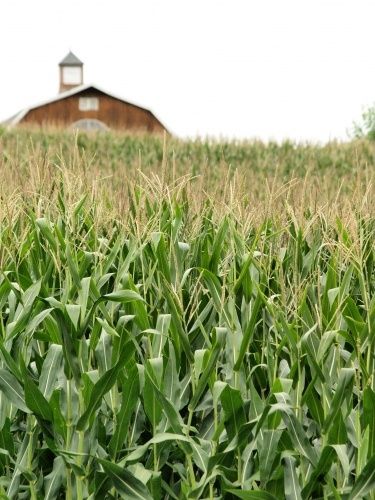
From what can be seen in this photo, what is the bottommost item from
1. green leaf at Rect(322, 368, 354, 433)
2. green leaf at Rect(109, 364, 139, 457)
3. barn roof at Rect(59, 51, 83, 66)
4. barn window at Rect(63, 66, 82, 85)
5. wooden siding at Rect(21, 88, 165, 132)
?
green leaf at Rect(109, 364, 139, 457)

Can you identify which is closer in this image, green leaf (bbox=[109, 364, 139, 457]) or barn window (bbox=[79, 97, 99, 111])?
green leaf (bbox=[109, 364, 139, 457])

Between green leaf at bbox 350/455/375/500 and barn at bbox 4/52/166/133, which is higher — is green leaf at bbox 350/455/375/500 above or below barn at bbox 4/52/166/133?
below

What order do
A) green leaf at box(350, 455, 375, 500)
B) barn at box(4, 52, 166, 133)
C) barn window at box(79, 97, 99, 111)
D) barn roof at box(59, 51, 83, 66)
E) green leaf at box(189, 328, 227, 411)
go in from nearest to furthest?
green leaf at box(350, 455, 375, 500)
green leaf at box(189, 328, 227, 411)
barn at box(4, 52, 166, 133)
barn window at box(79, 97, 99, 111)
barn roof at box(59, 51, 83, 66)

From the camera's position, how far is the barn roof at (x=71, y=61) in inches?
2379

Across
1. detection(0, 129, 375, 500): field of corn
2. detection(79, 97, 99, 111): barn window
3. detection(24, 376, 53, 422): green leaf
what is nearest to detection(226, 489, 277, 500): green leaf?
detection(0, 129, 375, 500): field of corn

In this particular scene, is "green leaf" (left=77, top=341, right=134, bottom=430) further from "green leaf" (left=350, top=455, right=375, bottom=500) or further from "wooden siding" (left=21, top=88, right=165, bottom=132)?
"wooden siding" (left=21, top=88, right=165, bottom=132)

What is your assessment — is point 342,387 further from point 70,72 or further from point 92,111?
point 70,72

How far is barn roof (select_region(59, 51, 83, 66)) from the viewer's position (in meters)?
60.4

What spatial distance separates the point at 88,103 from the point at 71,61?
15.1 metres

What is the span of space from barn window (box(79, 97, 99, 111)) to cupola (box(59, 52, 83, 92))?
14.0 m

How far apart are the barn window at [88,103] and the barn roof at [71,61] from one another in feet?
48.3

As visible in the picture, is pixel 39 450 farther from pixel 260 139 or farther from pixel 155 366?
pixel 260 139

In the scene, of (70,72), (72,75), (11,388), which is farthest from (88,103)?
(11,388)

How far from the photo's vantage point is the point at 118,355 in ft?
10.5
